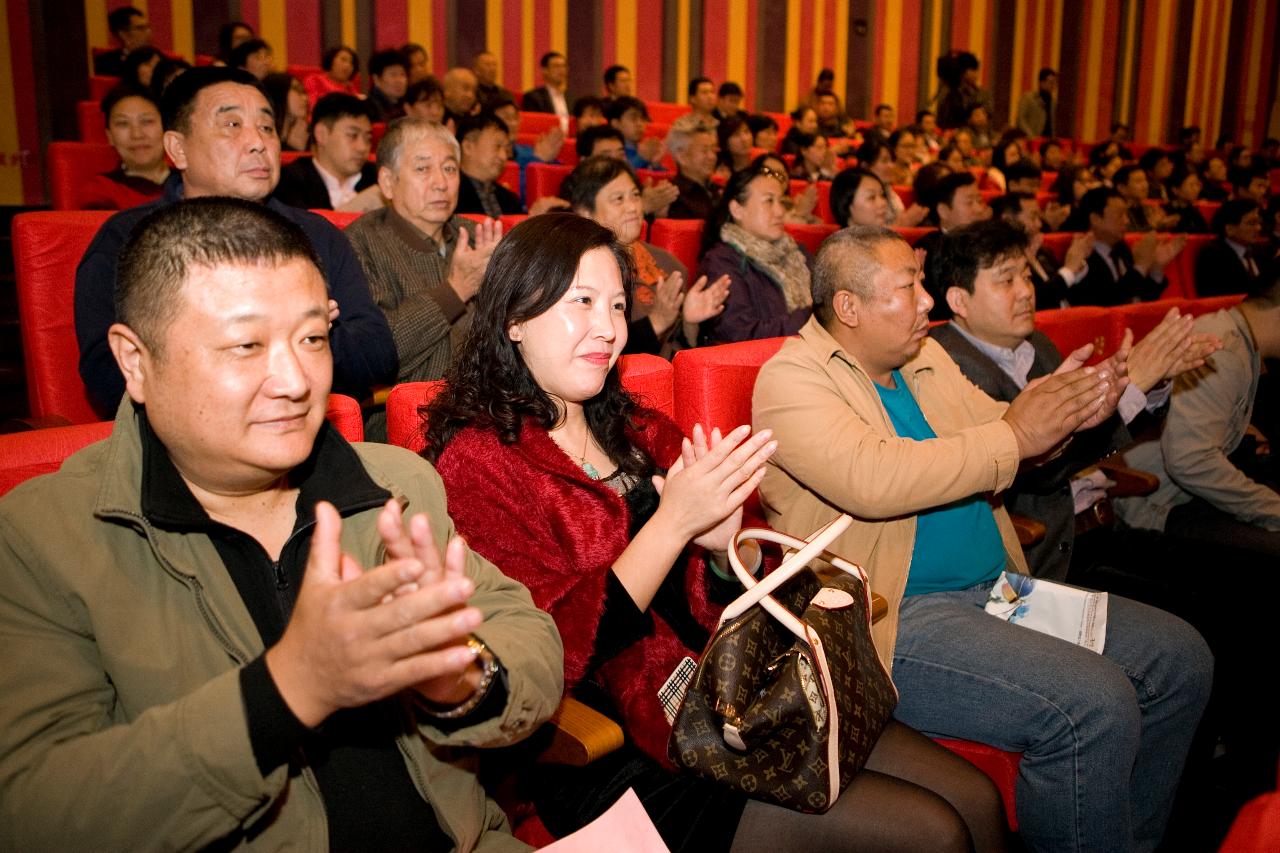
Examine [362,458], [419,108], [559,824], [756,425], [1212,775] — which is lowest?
[1212,775]

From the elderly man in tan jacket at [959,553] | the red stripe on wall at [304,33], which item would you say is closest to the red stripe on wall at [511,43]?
the red stripe on wall at [304,33]

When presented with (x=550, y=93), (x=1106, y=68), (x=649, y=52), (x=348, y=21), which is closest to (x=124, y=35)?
(x=348, y=21)

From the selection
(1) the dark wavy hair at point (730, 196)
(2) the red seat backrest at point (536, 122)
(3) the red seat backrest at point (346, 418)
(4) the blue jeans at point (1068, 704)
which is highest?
(2) the red seat backrest at point (536, 122)

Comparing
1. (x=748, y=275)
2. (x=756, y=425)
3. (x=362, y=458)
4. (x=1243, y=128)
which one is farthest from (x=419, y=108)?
(x=1243, y=128)

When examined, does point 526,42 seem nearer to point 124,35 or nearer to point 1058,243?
point 124,35

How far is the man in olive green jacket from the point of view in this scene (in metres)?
0.76

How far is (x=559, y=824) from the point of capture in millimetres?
1296

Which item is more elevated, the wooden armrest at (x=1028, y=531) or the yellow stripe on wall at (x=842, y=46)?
the yellow stripe on wall at (x=842, y=46)

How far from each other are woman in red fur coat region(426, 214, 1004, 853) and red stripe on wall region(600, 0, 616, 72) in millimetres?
8162

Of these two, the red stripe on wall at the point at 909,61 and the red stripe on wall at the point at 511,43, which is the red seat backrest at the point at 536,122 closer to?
the red stripe on wall at the point at 511,43

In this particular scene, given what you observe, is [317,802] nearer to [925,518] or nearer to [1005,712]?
[1005,712]

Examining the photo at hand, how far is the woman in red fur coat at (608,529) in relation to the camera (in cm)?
125

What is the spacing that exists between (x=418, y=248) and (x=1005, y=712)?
6.30ft

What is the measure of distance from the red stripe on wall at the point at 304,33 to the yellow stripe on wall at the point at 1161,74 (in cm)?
1067
